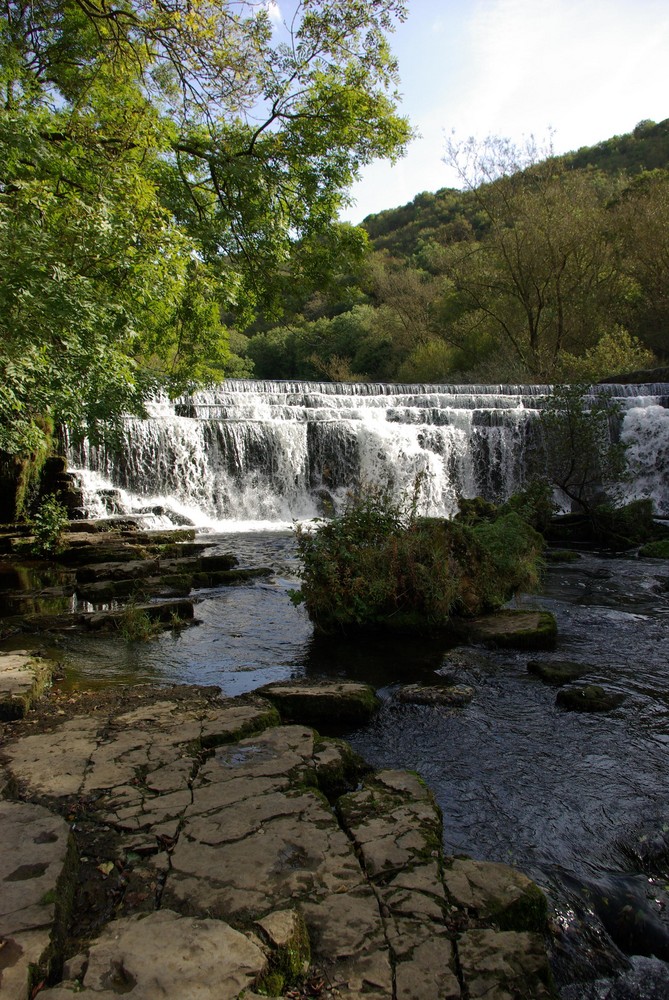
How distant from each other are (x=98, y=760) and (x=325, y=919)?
1.58 m

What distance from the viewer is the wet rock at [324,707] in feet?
13.6

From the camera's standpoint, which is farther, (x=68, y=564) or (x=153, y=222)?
(x=68, y=564)

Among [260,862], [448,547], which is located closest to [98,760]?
[260,862]

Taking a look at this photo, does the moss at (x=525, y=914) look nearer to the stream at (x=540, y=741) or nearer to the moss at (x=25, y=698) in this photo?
the stream at (x=540, y=741)

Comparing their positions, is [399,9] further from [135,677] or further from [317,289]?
[135,677]

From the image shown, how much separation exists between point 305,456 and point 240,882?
49.5 feet

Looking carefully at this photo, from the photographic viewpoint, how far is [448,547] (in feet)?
21.7

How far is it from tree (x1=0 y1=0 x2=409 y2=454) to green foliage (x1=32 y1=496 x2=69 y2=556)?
1.20m

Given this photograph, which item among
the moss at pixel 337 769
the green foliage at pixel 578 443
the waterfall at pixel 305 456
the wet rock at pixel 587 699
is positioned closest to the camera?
the moss at pixel 337 769

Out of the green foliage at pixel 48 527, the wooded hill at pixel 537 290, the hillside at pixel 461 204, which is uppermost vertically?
the hillside at pixel 461 204

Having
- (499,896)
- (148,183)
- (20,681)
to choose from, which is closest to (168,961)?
(499,896)

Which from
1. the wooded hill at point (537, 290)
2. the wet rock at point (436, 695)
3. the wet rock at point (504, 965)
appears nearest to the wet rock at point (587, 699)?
the wet rock at point (436, 695)

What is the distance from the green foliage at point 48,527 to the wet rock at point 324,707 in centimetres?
652

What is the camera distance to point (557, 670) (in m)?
5.07
